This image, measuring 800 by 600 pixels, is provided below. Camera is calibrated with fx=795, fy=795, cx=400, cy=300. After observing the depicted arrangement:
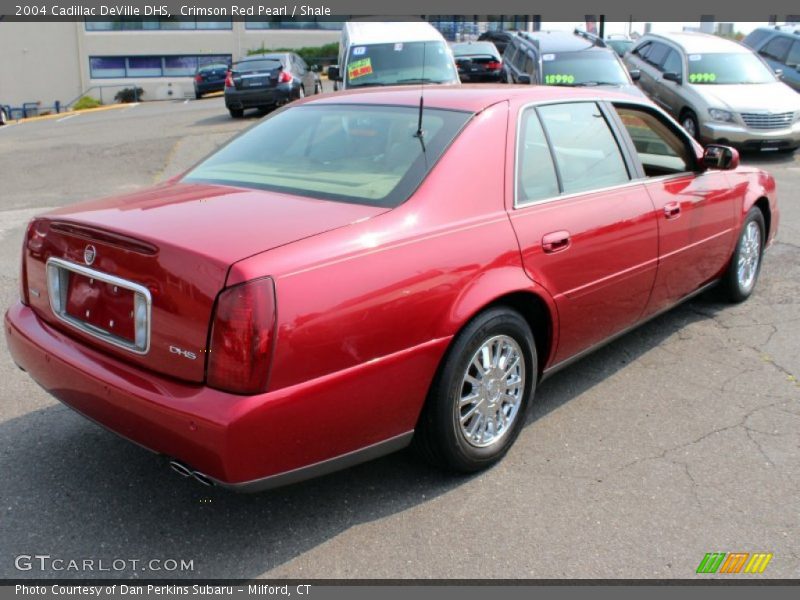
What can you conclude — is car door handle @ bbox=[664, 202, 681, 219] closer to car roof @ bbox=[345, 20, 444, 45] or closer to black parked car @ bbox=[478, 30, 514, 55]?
car roof @ bbox=[345, 20, 444, 45]

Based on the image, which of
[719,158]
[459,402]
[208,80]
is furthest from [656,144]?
[208,80]

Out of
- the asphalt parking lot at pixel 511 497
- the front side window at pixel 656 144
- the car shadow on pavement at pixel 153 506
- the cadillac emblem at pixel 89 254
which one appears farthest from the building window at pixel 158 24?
the cadillac emblem at pixel 89 254

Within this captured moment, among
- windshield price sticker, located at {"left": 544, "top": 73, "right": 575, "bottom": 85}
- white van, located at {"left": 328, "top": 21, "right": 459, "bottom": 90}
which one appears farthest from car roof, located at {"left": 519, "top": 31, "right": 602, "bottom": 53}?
white van, located at {"left": 328, "top": 21, "right": 459, "bottom": 90}

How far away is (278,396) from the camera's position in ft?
8.61

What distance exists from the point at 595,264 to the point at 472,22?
3931 centimetres

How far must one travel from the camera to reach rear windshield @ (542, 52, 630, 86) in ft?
40.9

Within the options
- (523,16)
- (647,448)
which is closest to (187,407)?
(647,448)

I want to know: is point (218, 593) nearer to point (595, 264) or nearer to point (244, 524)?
point (244, 524)

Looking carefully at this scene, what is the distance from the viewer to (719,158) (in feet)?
16.0

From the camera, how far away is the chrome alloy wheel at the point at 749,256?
5594 mm

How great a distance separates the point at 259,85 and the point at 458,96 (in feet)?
50.5

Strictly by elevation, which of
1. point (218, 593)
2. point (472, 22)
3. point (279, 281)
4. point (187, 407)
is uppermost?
point (472, 22)

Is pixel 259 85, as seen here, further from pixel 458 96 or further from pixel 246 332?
pixel 246 332

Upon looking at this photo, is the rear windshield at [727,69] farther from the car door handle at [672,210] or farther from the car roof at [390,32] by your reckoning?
the car door handle at [672,210]
